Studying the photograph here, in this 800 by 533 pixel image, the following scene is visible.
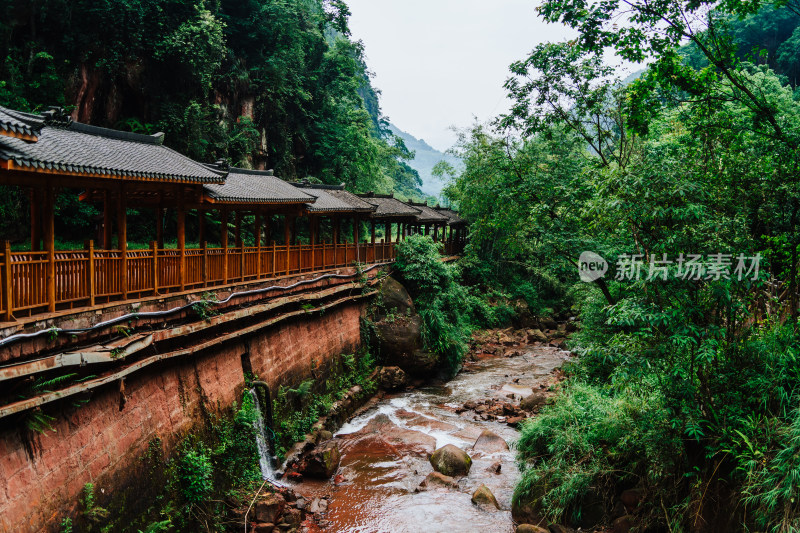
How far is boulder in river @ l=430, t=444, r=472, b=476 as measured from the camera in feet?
35.6

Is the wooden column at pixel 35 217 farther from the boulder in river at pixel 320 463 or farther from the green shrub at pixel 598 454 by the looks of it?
the green shrub at pixel 598 454

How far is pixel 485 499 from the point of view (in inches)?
372

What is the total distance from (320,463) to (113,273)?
19.7ft

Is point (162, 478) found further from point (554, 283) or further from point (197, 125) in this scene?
point (554, 283)

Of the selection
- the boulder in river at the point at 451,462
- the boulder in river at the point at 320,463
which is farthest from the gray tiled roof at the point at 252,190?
the boulder in river at the point at 451,462

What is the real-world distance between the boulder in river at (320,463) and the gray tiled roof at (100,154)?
6.67 m

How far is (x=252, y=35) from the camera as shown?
26484 mm

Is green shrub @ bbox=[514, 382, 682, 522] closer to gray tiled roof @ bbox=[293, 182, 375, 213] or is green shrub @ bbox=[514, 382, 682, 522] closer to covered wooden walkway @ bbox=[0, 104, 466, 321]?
Answer: covered wooden walkway @ bbox=[0, 104, 466, 321]

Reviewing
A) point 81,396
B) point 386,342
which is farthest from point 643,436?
point 386,342

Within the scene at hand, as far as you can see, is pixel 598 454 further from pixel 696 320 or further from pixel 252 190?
pixel 252 190

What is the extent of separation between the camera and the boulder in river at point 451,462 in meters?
10.9

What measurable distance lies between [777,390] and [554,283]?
1027 inches

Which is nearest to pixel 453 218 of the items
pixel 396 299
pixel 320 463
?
pixel 396 299

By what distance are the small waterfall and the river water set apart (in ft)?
2.35
